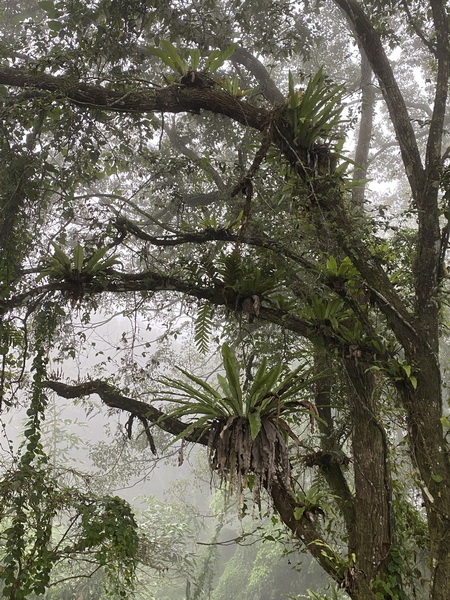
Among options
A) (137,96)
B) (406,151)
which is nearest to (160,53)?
(137,96)

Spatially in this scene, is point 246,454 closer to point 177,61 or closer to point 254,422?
point 254,422

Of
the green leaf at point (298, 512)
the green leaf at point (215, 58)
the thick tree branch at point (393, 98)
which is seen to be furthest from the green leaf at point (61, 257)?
the thick tree branch at point (393, 98)

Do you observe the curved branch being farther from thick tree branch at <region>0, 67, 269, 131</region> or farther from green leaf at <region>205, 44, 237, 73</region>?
green leaf at <region>205, 44, 237, 73</region>

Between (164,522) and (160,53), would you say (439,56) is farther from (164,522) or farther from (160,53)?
(164,522)

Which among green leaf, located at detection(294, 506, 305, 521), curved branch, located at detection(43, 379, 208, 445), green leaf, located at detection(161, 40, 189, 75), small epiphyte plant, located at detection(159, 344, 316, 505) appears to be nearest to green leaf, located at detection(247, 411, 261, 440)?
small epiphyte plant, located at detection(159, 344, 316, 505)

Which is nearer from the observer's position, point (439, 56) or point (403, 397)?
point (403, 397)

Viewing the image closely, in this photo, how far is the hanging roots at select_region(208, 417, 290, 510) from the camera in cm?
199

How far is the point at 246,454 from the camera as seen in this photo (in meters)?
1.99

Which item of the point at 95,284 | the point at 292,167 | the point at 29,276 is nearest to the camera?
the point at 95,284

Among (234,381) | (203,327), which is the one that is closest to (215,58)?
(203,327)

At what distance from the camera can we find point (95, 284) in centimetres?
250

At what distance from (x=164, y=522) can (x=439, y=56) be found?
8569mm

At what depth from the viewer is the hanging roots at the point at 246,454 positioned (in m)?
1.99

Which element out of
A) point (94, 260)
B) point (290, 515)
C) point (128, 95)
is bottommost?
point (290, 515)
